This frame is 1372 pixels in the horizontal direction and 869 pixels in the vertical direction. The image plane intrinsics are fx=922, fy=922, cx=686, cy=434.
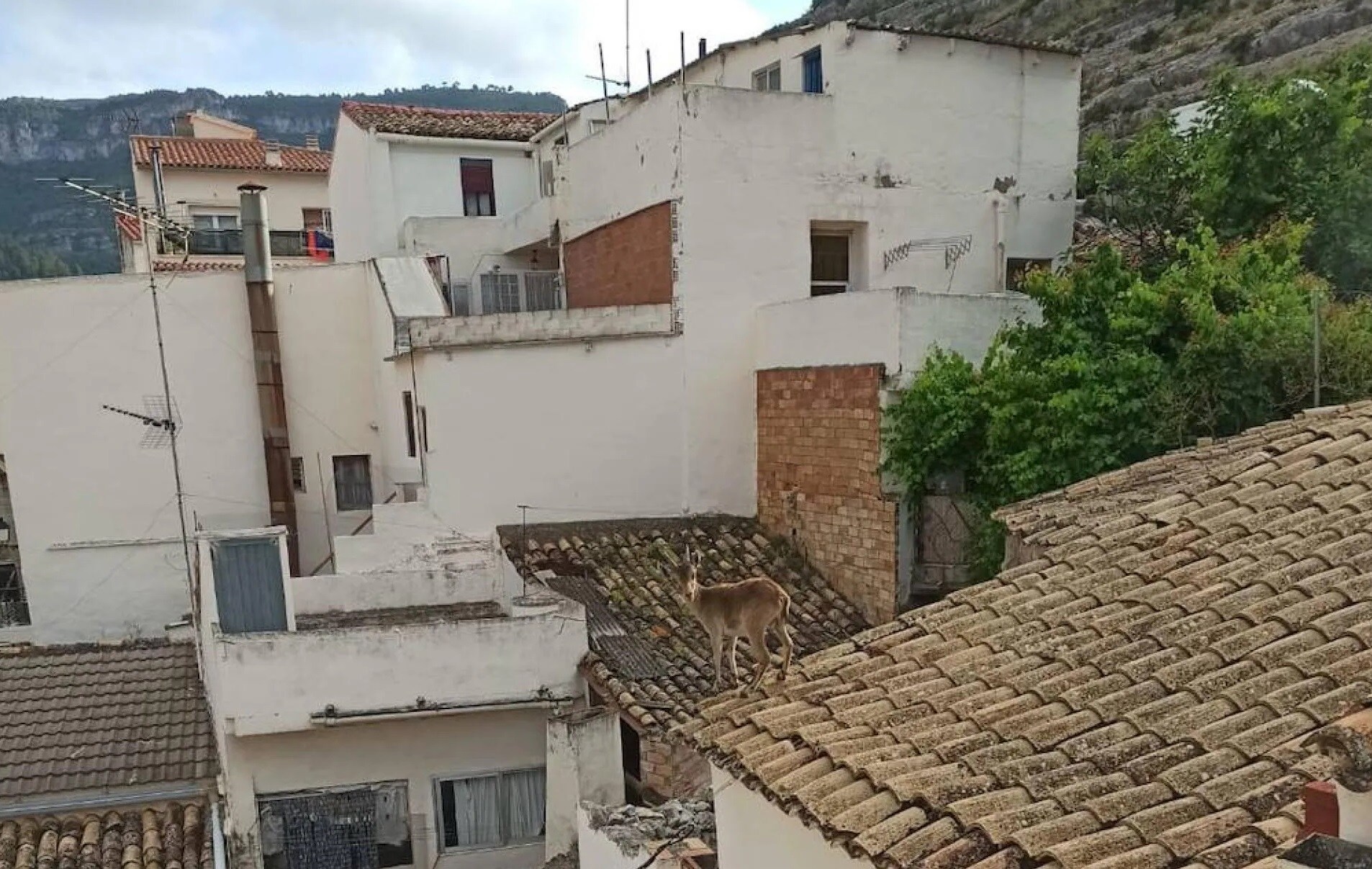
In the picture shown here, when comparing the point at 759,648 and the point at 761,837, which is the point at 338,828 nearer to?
the point at 759,648

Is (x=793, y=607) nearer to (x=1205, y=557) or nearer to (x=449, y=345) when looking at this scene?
(x=449, y=345)

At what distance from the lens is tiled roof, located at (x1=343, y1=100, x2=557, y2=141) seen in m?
20.8

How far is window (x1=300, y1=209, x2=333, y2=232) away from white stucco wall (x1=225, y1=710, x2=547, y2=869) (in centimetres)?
2394

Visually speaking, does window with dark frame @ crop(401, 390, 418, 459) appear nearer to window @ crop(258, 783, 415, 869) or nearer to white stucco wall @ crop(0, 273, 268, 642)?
white stucco wall @ crop(0, 273, 268, 642)

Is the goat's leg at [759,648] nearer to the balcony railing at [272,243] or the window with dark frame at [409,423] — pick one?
the window with dark frame at [409,423]

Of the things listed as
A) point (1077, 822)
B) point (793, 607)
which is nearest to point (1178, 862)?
point (1077, 822)

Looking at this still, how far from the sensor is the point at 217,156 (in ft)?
98.2

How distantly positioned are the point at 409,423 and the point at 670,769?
867cm

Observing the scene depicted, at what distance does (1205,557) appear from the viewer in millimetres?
4781

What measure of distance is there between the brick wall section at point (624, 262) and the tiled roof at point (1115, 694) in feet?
30.6

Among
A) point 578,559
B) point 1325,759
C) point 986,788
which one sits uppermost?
point 1325,759

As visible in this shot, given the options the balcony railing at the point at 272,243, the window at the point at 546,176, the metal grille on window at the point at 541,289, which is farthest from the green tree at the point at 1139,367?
the balcony railing at the point at 272,243

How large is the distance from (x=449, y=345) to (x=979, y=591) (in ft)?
34.2

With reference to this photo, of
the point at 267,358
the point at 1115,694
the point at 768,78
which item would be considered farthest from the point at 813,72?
the point at 1115,694
